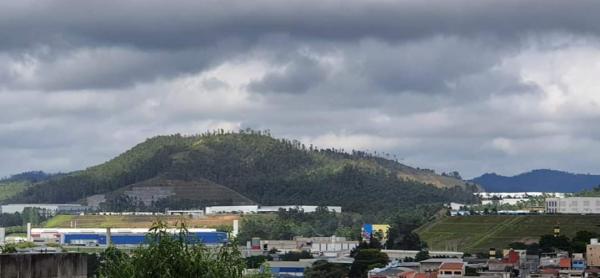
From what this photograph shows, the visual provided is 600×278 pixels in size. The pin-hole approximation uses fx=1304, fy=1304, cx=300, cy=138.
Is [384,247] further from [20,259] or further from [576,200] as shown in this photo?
[20,259]

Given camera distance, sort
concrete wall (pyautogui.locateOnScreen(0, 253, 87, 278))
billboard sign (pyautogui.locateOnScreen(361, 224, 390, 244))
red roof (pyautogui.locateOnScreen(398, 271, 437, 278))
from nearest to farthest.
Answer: concrete wall (pyautogui.locateOnScreen(0, 253, 87, 278)) → red roof (pyautogui.locateOnScreen(398, 271, 437, 278)) → billboard sign (pyautogui.locateOnScreen(361, 224, 390, 244))

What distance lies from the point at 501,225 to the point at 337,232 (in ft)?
105

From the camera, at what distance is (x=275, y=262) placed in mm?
125312

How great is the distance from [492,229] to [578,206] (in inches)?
887

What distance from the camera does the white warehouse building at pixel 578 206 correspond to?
569 ft

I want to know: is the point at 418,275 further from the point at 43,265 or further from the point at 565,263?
the point at 43,265

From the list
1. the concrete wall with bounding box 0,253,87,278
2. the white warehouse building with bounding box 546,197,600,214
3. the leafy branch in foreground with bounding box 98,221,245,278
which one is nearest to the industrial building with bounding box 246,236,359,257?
the white warehouse building with bounding box 546,197,600,214

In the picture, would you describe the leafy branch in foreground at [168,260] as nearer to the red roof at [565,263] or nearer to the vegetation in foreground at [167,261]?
the vegetation in foreground at [167,261]

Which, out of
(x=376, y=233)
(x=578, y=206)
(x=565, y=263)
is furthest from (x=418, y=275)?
(x=578, y=206)

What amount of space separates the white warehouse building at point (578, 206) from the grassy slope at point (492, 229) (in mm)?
14653

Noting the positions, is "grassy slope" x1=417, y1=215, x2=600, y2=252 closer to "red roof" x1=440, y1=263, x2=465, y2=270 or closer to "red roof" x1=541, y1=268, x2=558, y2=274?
"red roof" x1=541, y1=268, x2=558, y2=274

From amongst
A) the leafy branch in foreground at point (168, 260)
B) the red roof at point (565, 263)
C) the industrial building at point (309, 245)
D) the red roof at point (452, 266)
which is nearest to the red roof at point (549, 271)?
the red roof at point (565, 263)

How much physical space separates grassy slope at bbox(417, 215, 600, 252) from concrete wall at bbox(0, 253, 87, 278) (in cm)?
12524

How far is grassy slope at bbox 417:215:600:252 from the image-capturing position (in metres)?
147
